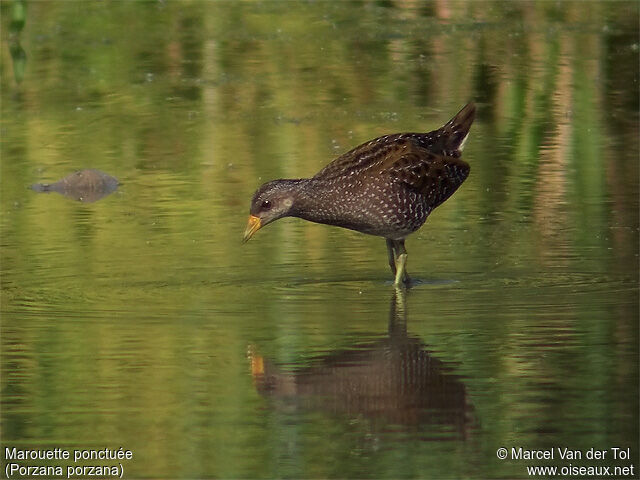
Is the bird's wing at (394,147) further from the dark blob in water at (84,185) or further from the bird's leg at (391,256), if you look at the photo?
the dark blob in water at (84,185)

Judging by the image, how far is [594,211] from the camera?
13312mm

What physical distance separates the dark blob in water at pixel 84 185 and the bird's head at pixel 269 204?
3.34 m

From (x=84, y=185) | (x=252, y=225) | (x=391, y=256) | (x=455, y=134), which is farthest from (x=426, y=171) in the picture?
(x=84, y=185)

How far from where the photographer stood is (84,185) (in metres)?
14.7

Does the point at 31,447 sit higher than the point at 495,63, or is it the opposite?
the point at 31,447

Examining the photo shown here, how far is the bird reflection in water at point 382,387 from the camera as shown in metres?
8.28

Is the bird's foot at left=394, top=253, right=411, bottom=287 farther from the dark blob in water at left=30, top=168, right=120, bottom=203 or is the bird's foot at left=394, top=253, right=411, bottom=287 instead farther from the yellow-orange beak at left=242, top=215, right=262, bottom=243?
the dark blob in water at left=30, top=168, right=120, bottom=203

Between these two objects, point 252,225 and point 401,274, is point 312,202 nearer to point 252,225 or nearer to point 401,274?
point 252,225

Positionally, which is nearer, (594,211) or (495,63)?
(594,211)

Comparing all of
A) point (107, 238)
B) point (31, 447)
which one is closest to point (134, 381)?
point (31, 447)

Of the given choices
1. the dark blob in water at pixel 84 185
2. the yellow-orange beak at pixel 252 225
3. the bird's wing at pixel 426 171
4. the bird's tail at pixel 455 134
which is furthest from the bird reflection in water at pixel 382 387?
the dark blob in water at pixel 84 185

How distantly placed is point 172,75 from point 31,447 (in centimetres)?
1196

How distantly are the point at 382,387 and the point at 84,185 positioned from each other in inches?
250

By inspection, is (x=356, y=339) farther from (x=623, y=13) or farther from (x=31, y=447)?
(x=623, y=13)
